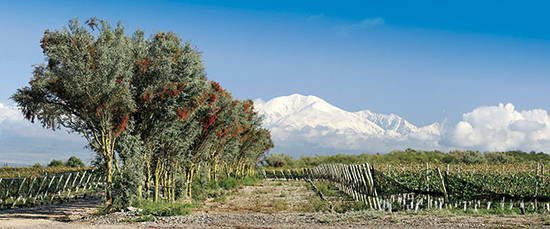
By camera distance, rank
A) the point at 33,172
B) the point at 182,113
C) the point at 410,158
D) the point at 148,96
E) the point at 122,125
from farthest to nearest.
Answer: the point at 410,158
the point at 33,172
the point at 182,113
the point at 148,96
the point at 122,125

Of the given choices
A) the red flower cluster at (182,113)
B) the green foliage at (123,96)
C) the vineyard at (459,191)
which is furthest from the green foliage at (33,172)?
the vineyard at (459,191)

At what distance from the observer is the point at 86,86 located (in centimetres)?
1620

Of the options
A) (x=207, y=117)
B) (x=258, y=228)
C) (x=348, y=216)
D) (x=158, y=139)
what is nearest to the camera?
(x=258, y=228)

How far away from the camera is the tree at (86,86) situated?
53.3ft

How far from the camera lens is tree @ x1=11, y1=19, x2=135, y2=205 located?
53.3ft

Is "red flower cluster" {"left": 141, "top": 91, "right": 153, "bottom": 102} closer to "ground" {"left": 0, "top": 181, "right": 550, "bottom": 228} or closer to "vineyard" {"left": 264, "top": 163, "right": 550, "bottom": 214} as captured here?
"ground" {"left": 0, "top": 181, "right": 550, "bottom": 228}

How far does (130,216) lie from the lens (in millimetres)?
16625

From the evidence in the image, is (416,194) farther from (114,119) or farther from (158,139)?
(114,119)

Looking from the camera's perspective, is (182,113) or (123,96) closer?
(123,96)

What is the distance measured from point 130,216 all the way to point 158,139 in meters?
4.28

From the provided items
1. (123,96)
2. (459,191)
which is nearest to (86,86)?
(123,96)

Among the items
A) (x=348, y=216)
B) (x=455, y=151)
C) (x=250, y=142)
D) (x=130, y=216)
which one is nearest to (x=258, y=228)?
(x=348, y=216)

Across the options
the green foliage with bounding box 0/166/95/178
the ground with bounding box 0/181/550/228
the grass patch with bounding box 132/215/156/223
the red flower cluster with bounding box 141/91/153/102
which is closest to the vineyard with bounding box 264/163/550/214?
the ground with bounding box 0/181/550/228

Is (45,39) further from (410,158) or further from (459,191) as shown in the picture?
(410,158)
